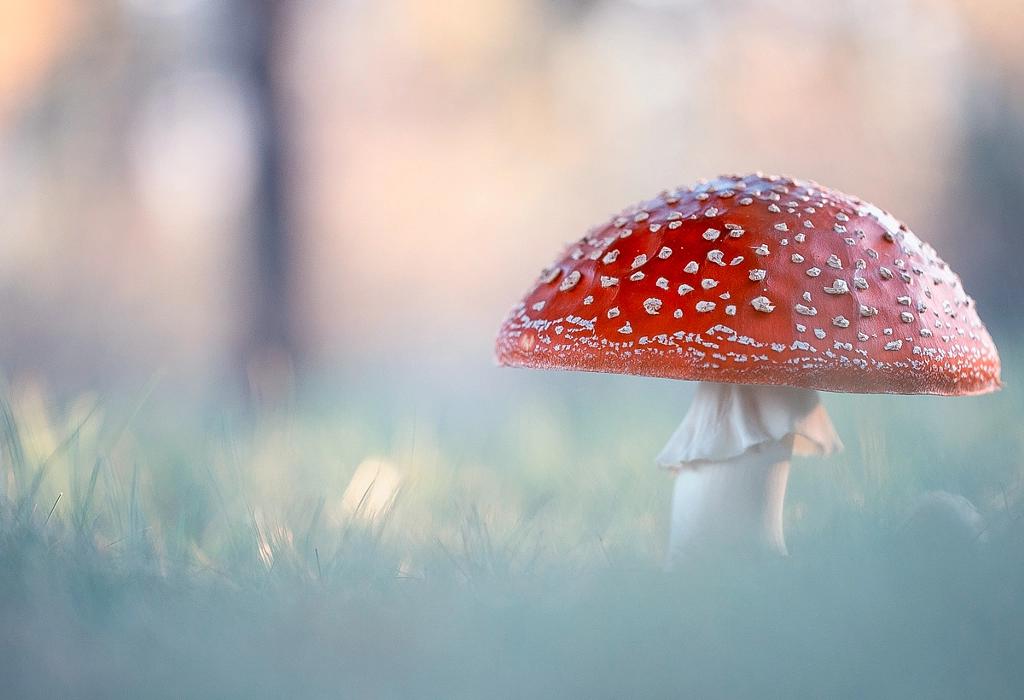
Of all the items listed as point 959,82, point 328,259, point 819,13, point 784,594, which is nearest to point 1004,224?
point 959,82

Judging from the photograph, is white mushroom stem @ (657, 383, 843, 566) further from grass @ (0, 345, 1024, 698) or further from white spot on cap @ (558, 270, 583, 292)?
white spot on cap @ (558, 270, 583, 292)

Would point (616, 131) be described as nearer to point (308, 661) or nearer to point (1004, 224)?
point (1004, 224)

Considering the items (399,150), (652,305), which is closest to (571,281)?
(652,305)

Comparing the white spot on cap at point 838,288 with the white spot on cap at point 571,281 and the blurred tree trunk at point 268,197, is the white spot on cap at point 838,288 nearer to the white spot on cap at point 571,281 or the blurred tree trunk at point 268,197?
the white spot on cap at point 571,281

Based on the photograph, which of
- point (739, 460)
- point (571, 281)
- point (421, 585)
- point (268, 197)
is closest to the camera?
point (421, 585)

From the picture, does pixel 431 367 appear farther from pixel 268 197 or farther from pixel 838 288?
pixel 838 288


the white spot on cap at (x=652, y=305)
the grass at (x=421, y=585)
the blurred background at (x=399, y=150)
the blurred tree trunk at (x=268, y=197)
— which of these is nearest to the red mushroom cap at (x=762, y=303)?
the white spot on cap at (x=652, y=305)

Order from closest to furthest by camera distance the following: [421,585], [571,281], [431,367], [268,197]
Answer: [421,585] < [571,281] < [268,197] < [431,367]
